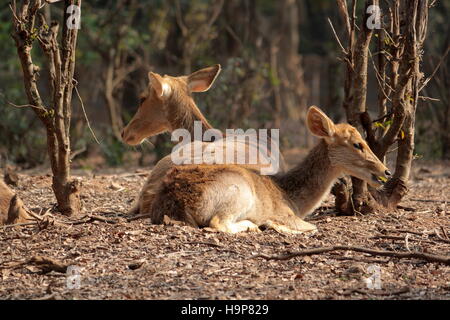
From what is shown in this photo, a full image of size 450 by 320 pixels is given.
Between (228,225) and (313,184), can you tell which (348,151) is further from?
(228,225)

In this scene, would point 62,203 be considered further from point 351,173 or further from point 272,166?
point 351,173

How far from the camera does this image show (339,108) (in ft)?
50.2

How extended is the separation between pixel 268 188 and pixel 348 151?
2.77 ft

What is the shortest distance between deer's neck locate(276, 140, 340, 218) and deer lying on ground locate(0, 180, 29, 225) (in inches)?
97.3

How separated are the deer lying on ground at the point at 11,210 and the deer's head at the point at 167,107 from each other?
2.42 meters

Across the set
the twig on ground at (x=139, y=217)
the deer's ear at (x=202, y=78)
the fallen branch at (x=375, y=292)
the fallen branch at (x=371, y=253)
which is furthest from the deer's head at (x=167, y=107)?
the fallen branch at (x=375, y=292)

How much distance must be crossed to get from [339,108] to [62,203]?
8424 millimetres

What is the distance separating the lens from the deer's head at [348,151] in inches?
310

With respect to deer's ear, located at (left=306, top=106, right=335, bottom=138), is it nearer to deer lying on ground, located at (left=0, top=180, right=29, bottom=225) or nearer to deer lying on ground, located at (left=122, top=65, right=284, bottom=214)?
deer lying on ground, located at (left=122, top=65, right=284, bottom=214)

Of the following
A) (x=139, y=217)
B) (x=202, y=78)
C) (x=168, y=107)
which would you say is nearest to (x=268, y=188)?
(x=139, y=217)

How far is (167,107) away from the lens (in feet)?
30.8

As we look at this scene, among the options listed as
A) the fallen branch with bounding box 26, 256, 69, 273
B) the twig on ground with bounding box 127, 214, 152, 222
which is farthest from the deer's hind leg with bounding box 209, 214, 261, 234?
the fallen branch with bounding box 26, 256, 69, 273

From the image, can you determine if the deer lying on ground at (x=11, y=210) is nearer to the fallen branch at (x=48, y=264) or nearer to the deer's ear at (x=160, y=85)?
the fallen branch at (x=48, y=264)
